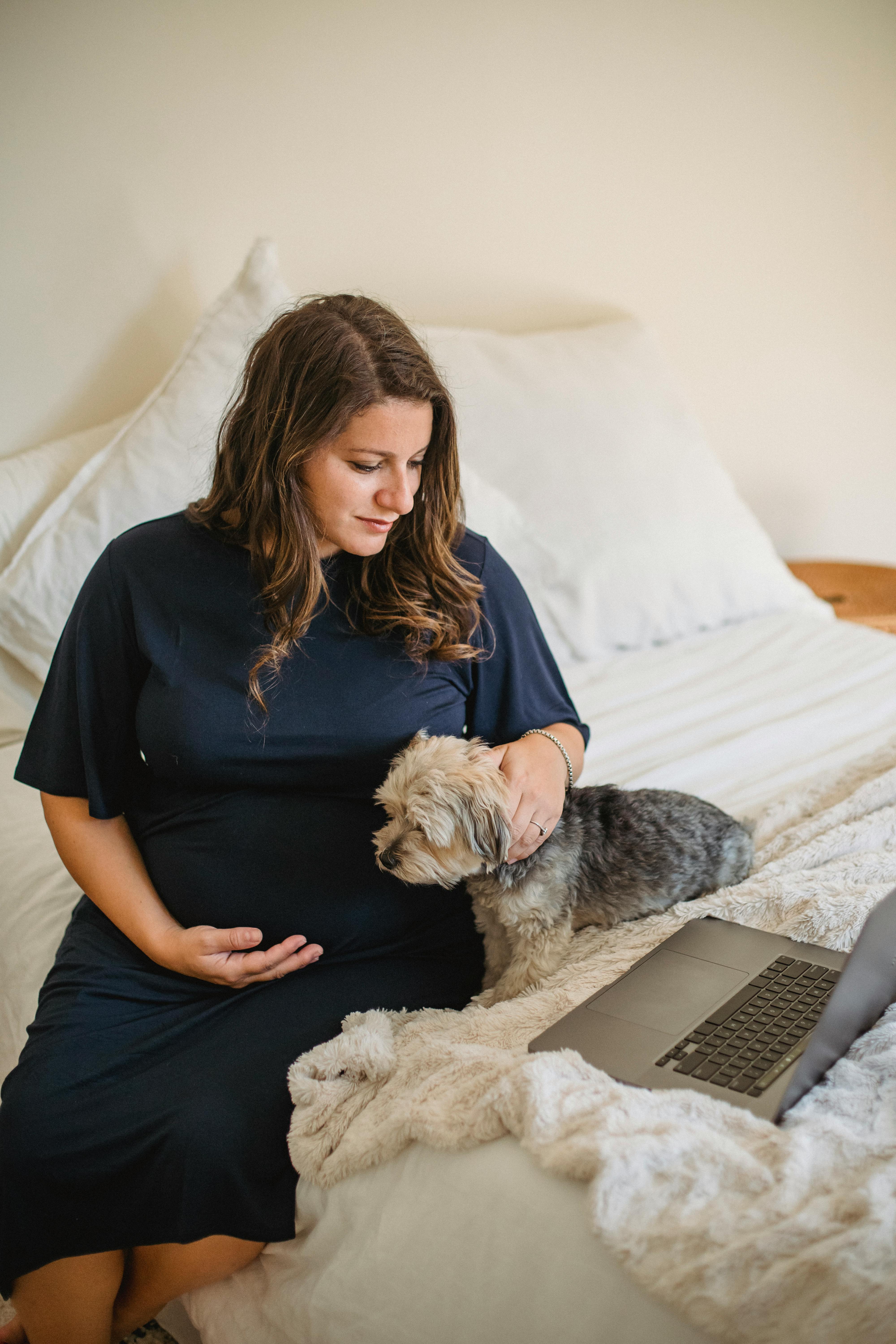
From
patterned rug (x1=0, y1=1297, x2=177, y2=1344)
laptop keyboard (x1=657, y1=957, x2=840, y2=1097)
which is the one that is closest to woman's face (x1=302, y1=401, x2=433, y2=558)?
laptop keyboard (x1=657, y1=957, x2=840, y2=1097)

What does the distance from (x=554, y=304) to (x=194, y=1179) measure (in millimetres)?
2879

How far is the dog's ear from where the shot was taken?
1.42m

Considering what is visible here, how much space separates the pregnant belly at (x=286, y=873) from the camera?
1.42 meters

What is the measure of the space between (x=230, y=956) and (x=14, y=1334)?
2.00 feet

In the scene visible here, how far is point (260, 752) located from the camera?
4.72 feet

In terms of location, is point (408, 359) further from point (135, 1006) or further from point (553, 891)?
point (135, 1006)

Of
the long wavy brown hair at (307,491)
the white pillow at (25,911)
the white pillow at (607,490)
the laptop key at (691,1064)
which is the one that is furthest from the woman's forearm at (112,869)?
the white pillow at (607,490)

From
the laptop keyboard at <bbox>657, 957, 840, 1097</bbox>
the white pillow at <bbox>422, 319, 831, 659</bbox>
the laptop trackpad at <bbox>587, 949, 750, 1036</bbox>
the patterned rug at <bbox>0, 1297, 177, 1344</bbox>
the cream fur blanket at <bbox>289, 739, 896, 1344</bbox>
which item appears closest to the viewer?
the cream fur blanket at <bbox>289, 739, 896, 1344</bbox>

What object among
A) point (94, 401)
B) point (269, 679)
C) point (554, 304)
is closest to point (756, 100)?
point (554, 304)

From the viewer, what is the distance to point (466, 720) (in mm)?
1708

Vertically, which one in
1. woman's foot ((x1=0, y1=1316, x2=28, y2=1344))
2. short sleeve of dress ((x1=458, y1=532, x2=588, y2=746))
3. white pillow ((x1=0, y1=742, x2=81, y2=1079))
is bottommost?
woman's foot ((x1=0, y1=1316, x2=28, y2=1344))

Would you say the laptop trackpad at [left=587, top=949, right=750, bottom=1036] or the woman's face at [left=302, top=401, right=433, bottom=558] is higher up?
the woman's face at [left=302, top=401, right=433, bottom=558]

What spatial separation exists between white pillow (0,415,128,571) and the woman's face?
105cm

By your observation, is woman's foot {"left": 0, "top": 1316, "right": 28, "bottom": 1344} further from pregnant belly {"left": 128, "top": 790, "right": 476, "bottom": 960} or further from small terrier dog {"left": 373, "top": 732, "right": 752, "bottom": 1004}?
small terrier dog {"left": 373, "top": 732, "right": 752, "bottom": 1004}
